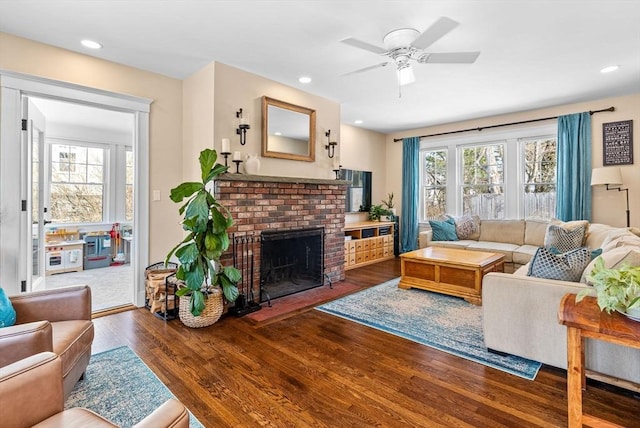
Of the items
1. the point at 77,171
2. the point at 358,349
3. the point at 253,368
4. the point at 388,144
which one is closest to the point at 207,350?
the point at 253,368

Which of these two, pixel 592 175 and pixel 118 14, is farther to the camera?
pixel 592 175

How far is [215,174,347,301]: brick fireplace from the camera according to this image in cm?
350

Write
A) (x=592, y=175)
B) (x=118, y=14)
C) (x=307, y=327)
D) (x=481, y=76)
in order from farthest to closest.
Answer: (x=592, y=175), (x=481, y=76), (x=307, y=327), (x=118, y=14)

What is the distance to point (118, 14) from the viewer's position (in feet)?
8.27

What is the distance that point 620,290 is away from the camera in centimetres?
153

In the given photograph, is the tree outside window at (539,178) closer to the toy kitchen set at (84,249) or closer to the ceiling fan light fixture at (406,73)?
the ceiling fan light fixture at (406,73)

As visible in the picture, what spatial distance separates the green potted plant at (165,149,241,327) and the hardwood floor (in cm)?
29

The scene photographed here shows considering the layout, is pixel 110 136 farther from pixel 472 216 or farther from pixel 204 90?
pixel 472 216

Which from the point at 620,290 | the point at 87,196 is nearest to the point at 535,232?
the point at 620,290

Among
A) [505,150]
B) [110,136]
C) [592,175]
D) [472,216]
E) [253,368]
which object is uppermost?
[110,136]

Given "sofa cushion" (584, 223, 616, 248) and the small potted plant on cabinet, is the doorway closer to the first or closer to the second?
the small potted plant on cabinet

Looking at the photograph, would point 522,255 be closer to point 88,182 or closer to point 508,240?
point 508,240

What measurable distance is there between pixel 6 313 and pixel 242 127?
2.50 meters

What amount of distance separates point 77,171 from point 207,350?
17.4ft
